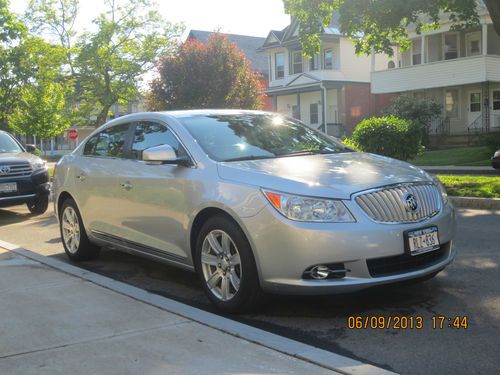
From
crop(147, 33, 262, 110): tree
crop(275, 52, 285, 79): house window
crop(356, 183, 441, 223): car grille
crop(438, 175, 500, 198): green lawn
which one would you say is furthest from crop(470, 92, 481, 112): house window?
crop(356, 183, 441, 223): car grille

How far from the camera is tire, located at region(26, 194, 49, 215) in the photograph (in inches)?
458

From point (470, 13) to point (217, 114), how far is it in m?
12.5

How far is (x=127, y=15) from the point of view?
35062 millimetres

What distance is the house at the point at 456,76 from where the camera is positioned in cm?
2945

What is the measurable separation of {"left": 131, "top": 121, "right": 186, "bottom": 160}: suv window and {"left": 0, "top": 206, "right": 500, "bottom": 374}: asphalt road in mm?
1343

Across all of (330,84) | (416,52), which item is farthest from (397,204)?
(330,84)

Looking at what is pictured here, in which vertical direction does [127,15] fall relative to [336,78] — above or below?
above

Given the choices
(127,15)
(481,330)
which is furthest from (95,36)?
(481,330)

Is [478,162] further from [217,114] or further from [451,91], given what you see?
[217,114]

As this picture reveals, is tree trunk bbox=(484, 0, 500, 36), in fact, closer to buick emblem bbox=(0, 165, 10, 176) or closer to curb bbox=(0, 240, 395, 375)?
buick emblem bbox=(0, 165, 10, 176)

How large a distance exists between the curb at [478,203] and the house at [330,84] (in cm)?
2662

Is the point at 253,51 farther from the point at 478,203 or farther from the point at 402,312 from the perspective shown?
the point at 402,312

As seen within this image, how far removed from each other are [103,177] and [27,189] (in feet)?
17.5

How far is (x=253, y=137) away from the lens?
5.56 m
